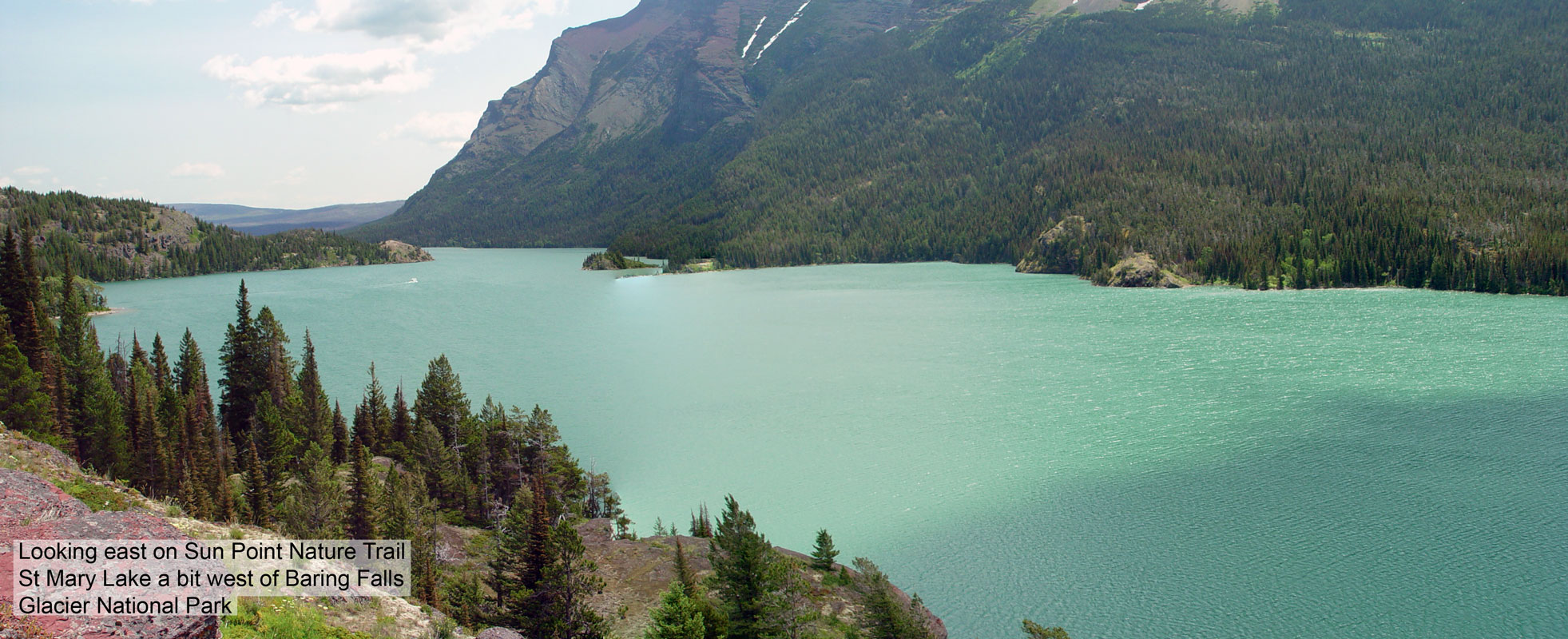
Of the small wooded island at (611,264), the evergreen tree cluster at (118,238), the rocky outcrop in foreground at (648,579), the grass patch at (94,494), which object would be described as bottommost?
the rocky outcrop in foreground at (648,579)

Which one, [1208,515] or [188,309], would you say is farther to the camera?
[188,309]

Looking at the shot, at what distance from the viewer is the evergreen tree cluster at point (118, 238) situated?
486 ft

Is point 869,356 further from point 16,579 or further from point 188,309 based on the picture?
point 188,309

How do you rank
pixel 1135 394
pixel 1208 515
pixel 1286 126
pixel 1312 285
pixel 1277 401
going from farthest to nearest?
pixel 1286 126
pixel 1312 285
pixel 1135 394
pixel 1277 401
pixel 1208 515

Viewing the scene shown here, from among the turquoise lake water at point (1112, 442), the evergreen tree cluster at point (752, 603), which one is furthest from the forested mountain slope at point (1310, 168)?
the evergreen tree cluster at point (752, 603)

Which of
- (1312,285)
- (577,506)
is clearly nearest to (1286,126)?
(1312,285)

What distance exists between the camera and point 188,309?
343ft

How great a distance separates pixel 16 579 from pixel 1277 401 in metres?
49.5

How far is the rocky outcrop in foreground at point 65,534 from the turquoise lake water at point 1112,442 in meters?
17.4

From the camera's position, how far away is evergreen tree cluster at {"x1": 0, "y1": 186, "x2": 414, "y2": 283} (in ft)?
486

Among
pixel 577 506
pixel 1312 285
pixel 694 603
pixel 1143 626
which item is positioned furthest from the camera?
pixel 1312 285

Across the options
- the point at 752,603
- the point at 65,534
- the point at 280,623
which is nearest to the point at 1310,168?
the point at 752,603

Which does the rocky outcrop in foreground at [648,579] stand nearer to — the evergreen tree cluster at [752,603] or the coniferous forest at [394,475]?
the coniferous forest at [394,475]

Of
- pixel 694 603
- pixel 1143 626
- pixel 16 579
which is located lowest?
pixel 1143 626
